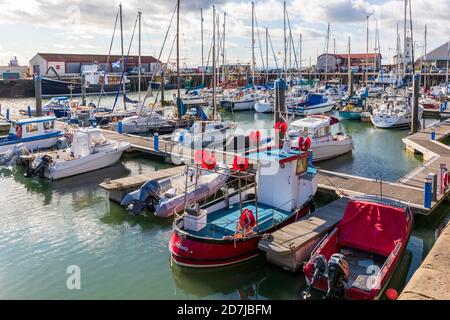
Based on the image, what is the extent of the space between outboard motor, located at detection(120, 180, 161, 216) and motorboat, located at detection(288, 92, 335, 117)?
2783 cm

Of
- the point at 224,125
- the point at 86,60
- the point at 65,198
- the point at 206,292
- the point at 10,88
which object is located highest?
the point at 86,60

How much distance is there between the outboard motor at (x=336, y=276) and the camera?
880 centimetres

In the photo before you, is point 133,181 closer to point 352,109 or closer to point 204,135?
point 204,135

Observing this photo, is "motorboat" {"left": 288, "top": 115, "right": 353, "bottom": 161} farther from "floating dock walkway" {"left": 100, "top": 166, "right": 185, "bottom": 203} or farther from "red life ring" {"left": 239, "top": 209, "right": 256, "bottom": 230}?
"red life ring" {"left": 239, "top": 209, "right": 256, "bottom": 230}

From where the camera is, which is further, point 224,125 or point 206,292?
point 224,125

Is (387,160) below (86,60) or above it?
below

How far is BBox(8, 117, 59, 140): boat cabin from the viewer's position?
2338 centimetres

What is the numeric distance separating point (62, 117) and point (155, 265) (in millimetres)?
27852

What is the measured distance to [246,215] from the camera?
10.9m

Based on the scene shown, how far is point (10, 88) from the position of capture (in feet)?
226

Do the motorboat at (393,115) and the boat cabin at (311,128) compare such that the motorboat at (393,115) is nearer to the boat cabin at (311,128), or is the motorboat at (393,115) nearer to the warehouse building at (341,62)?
the boat cabin at (311,128)

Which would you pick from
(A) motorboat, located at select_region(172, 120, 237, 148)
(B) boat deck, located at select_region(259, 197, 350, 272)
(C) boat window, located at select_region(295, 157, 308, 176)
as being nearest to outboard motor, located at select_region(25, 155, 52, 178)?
(A) motorboat, located at select_region(172, 120, 237, 148)
